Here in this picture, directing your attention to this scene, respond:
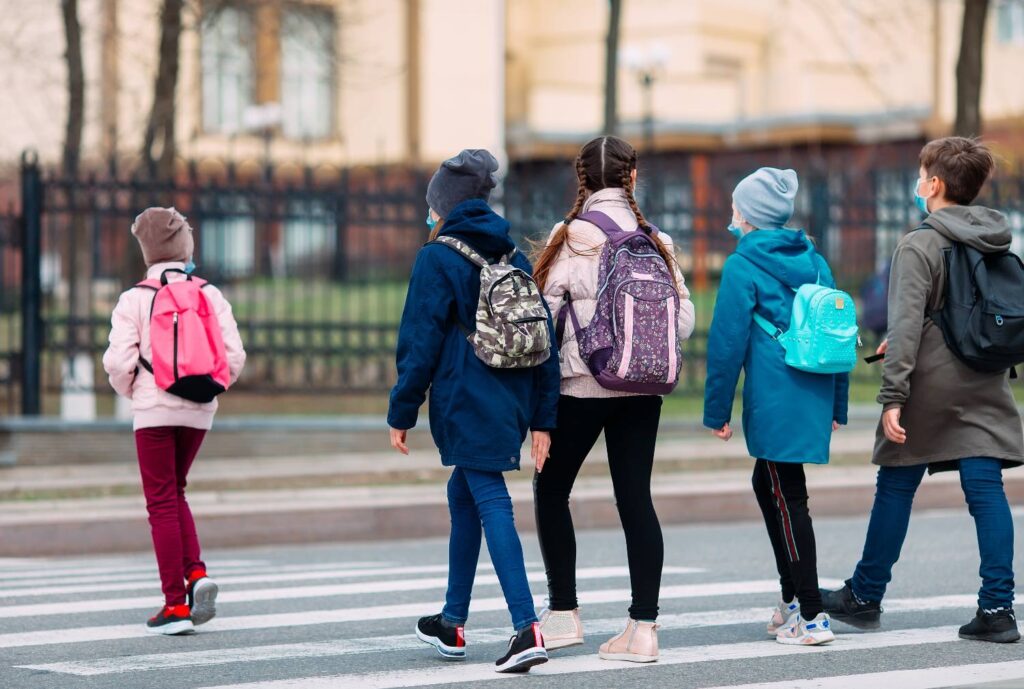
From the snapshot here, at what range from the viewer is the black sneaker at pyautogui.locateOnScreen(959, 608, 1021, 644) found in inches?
249

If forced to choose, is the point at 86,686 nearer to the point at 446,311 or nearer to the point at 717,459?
the point at 446,311

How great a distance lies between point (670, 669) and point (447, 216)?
5.79ft

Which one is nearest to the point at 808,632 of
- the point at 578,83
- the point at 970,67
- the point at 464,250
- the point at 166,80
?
the point at 464,250

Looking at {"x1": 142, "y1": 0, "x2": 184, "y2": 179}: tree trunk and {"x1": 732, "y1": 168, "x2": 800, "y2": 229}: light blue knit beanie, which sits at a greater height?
{"x1": 142, "y1": 0, "x2": 184, "y2": 179}: tree trunk

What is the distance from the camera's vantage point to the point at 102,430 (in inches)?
549

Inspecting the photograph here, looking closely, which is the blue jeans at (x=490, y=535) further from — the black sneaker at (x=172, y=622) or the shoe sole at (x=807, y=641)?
the black sneaker at (x=172, y=622)

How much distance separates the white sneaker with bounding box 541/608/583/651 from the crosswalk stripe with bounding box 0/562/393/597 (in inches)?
115

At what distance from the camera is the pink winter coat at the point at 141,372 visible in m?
7.02

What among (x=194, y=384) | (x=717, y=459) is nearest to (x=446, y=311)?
(x=194, y=384)

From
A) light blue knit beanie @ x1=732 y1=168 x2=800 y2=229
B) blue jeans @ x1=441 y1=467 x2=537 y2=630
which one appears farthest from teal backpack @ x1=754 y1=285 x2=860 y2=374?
blue jeans @ x1=441 y1=467 x2=537 y2=630

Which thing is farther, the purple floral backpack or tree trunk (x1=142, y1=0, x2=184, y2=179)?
tree trunk (x1=142, y1=0, x2=184, y2=179)

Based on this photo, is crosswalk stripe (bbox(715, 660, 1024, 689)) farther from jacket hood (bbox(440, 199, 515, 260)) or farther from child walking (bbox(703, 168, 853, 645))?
jacket hood (bbox(440, 199, 515, 260))

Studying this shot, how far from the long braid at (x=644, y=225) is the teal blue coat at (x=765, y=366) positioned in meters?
0.26

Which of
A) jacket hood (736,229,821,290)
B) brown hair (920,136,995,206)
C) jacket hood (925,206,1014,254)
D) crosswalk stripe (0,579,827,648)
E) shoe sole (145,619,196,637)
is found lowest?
crosswalk stripe (0,579,827,648)
